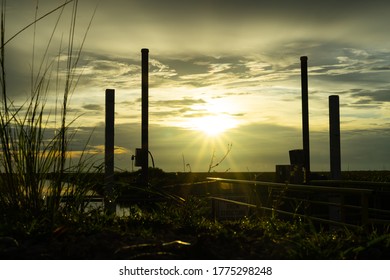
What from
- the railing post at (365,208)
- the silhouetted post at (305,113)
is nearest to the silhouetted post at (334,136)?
the railing post at (365,208)

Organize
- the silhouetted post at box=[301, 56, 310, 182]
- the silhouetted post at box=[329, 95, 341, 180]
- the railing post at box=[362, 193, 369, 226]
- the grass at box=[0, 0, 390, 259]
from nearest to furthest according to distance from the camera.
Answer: the grass at box=[0, 0, 390, 259] → the railing post at box=[362, 193, 369, 226] → the silhouetted post at box=[329, 95, 341, 180] → the silhouetted post at box=[301, 56, 310, 182]

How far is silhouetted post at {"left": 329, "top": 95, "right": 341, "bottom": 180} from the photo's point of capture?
11.2 meters

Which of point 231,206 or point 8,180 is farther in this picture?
point 231,206

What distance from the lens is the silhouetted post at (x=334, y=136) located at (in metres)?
11.2

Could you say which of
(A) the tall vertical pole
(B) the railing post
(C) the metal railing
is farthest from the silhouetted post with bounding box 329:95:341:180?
(A) the tall vertical pole

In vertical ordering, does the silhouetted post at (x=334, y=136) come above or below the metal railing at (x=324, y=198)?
above

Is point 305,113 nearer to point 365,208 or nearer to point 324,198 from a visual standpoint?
point 324,198

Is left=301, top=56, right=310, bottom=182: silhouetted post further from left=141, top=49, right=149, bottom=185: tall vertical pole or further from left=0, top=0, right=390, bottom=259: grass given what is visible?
left=0, top=0, right=390, bottom=259: grass

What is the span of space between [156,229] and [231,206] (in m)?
4.10

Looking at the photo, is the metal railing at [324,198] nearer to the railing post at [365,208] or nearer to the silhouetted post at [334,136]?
the railing post at [365,208]
